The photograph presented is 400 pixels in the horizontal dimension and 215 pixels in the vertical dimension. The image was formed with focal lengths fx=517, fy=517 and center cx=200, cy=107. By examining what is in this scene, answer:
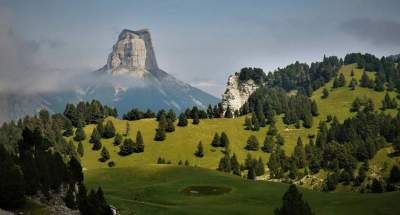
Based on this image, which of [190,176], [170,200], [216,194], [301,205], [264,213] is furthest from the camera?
[190,176]

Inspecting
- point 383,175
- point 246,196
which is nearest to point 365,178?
point 383,175

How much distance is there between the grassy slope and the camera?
290ft

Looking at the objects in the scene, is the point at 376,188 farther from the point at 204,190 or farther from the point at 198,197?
the point at 198,197

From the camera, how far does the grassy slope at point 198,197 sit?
290 ft

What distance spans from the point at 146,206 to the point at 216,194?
82.4ft

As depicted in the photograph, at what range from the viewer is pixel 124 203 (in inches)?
3489

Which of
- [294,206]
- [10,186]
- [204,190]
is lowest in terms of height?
[204,190]

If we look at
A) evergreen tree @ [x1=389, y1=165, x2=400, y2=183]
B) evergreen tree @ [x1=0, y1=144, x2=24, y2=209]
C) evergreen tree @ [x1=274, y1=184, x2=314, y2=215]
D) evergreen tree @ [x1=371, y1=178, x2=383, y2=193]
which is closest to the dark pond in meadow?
evergreen tree @ [x1=274, y1=184, x2=314, y2=215]

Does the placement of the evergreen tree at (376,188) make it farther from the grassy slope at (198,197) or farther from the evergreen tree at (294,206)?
the evergreen tree at (294,206)

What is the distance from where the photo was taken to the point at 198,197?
104 metres

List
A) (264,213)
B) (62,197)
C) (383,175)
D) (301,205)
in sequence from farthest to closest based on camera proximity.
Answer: (383,175), (264,213), (62,197), (301,205)

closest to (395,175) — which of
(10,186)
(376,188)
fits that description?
(376,188)

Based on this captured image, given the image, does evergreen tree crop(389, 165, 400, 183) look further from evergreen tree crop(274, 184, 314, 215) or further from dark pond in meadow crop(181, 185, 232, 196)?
evergreen tree crop(274, 184, 314, 215)

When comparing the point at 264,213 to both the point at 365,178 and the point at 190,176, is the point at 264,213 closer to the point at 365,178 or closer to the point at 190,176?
the point at 190,176
